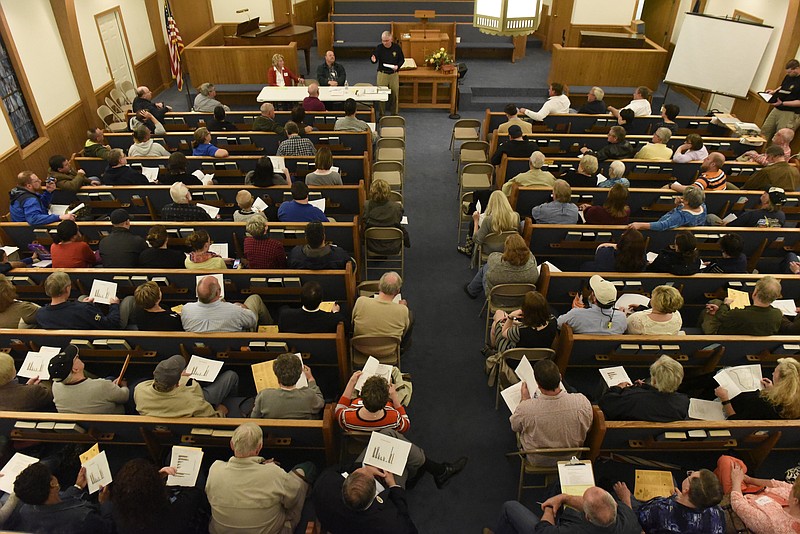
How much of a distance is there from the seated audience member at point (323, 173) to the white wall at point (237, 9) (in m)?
9.05

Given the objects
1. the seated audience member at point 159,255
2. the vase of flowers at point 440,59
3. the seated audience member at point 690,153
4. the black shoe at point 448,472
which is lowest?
the black shoe at point 448,472

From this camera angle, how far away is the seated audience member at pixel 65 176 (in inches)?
244

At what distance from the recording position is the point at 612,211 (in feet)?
18.3

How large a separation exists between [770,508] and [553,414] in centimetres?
123

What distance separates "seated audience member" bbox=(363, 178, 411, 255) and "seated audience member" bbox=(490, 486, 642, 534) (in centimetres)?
321

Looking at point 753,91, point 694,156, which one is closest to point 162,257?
point 694,156

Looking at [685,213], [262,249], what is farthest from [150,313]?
[685,213]

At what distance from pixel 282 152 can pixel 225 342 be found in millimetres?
3845

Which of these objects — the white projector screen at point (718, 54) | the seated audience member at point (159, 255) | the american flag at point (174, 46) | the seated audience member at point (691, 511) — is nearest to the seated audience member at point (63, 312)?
the seated audience member at point (159, 255)

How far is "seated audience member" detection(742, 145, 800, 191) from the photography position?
626 cm

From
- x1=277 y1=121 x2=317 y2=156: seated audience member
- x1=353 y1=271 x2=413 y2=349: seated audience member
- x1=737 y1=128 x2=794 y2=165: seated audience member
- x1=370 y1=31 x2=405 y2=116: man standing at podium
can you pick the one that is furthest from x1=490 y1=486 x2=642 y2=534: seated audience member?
x1=370 y1=31 x2=405 y2=116: man standing at podium

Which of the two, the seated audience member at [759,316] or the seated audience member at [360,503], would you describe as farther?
the seated audience member at [759,316]

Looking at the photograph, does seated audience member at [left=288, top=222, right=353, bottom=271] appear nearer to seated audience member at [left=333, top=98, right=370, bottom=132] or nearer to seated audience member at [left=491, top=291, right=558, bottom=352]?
seated audience member at [left=491, top=291, right=558, bottom=352]

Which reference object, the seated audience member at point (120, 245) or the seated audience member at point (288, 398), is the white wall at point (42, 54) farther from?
the seated audience member at point (288, 398)
